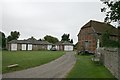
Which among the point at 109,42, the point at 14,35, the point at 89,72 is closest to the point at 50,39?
the point at 14,35

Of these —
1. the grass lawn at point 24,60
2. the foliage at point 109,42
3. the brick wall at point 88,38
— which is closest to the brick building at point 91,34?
the brick wall at point 88,38

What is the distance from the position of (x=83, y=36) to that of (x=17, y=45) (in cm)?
3781

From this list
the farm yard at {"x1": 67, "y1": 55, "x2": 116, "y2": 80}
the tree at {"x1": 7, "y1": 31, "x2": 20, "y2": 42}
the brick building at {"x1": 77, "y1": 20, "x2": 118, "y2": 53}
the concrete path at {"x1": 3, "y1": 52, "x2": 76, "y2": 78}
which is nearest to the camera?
the concrete path at {"x1": 3, "y1": 52, "x2": 76, "y2": 78}

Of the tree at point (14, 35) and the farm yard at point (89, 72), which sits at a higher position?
the tree at point (14, 35)

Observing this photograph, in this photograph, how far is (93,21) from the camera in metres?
62.0

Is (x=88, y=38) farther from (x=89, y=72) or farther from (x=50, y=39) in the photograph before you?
(x=50, y=39)

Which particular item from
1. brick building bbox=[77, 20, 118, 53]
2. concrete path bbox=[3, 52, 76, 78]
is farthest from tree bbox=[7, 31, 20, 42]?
concrete path bbox=[3, 52, 76, 78]

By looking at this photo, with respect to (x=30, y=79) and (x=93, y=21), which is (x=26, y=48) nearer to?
(x=93, y=21)

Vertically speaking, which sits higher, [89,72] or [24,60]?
[24,60]

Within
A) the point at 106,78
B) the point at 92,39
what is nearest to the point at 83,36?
the point at 92,39

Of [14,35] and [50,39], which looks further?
[50,39]

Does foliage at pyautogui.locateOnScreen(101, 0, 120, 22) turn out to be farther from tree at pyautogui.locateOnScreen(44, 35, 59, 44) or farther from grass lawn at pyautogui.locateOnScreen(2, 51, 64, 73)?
tree at pyautogui.locateOnScreen(44, 35, 59, 44)

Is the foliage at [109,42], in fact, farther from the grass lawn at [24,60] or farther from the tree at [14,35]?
the tree at [14,35]

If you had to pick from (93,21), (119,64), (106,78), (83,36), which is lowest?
(106,78)
